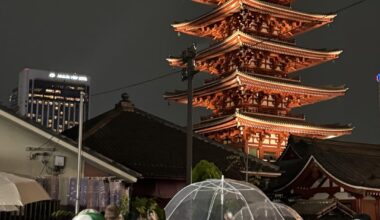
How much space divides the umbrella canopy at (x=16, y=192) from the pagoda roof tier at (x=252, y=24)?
28.0m

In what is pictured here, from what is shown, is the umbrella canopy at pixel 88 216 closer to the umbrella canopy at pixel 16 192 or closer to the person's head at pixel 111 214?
the person's head at pixel 111 214

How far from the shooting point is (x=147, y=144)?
20516mm

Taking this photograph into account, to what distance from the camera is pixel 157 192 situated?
63.2 ft

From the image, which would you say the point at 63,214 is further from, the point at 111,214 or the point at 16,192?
the point at 111,214

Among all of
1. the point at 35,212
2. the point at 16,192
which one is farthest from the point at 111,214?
the point at 35,212

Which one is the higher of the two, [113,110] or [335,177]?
[113,110]

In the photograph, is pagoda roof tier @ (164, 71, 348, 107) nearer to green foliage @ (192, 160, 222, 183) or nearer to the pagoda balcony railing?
the pagoda balcony railing

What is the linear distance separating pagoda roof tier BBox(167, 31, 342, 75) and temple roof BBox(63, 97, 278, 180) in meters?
16.1

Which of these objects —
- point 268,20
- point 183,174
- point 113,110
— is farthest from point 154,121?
→ point 268,20

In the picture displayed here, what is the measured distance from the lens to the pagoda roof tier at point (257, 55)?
38.4 meters

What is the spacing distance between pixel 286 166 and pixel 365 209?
14.6 ft

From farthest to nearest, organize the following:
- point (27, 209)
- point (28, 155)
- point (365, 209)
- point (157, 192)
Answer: point (365, 209), point (157, 192), point (28, 155), point (27, 209)

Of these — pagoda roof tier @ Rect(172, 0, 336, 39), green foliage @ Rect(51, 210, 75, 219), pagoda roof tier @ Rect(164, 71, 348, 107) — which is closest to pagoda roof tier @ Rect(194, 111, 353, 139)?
pagoda roof tier @ Rect(164, 71, 348, 107)

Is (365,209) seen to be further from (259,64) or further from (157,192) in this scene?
(259,64)
